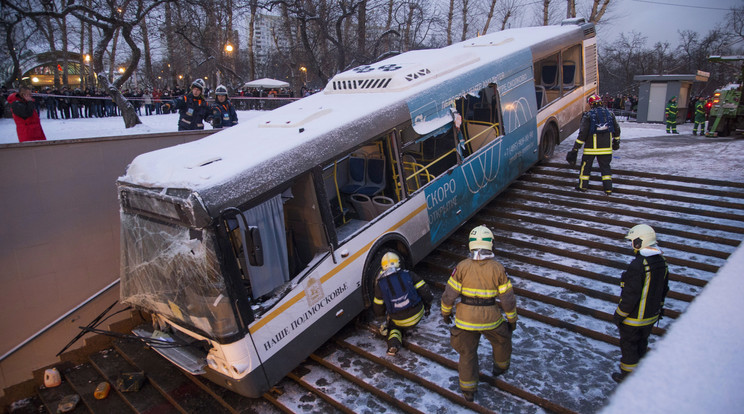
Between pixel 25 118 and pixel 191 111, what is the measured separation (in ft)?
10.8

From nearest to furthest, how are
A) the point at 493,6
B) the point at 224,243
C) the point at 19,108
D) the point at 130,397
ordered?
the point at 224,243 → the point at 130,397 → the point at 19,108 → the point at 493,6

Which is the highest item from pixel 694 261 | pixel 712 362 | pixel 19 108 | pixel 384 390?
pixel 19 108

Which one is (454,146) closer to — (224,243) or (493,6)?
(224,243)

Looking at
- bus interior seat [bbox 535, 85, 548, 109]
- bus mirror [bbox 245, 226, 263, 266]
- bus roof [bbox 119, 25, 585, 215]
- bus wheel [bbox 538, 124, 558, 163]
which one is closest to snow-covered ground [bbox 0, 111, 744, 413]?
bus mirror [bbox 245, 226, 263, 266]

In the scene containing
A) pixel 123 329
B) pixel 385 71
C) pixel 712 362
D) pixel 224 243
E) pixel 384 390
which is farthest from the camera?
pixel 123 329

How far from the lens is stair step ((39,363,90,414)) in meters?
6.29

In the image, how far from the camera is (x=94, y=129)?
43.1 feet

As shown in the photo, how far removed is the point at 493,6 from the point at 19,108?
26.7 m

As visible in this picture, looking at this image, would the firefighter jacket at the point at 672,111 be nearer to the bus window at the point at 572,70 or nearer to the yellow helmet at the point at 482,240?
the bus window at the point at 572,70

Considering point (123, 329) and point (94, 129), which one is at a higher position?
point (94, 129)

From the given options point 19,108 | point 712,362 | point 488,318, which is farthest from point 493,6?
point 712,362

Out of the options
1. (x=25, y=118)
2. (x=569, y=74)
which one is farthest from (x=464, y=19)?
(x=25, y=118)

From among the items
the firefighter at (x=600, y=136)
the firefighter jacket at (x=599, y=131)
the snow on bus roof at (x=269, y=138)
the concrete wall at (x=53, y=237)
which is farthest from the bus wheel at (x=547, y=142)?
the concrete wall at (x=53, y=237)

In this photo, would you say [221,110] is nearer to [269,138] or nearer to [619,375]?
[269,138]
